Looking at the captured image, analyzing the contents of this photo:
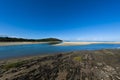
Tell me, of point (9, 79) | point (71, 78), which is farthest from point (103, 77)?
point (9, 79)

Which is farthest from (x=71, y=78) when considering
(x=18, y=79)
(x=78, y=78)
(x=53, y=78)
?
(x=18, y=79)

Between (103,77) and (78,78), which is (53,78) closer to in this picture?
(78,78)

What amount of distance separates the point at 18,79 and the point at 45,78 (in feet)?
5.71

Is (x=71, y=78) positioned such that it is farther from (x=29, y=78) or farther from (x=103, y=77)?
(x=29, y=78)

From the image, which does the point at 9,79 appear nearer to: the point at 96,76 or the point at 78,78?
the point at 78,78

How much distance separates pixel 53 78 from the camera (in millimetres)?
5875

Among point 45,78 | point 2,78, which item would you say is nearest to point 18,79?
point 2,78

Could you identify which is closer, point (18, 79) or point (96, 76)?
point (18, 79)

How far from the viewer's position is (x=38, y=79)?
5.75 m

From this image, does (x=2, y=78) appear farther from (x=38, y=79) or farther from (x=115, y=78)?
(x=115, y=78)

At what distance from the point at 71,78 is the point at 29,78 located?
2766 mm

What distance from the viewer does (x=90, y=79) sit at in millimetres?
5727

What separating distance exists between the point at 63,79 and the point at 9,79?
11.5 ft

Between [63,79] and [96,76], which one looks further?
[96,76]
